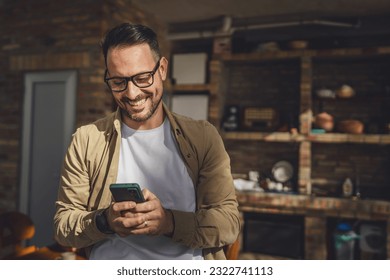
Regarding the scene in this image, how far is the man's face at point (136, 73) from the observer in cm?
106

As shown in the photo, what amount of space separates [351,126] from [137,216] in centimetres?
341

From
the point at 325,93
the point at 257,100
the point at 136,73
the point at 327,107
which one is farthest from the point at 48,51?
the point at 327,107

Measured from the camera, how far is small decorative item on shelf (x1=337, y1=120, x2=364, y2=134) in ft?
12.4

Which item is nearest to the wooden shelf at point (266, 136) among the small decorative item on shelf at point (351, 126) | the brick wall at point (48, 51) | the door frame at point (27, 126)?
the small decorative item on shelf at point (351, 126)

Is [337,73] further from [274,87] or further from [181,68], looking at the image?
[181,68]

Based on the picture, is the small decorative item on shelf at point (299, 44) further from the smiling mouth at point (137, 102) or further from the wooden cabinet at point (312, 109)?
the smiling mouth at point (137, 102)

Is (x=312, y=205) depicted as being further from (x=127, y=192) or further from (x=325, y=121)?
(x=127, y=192)

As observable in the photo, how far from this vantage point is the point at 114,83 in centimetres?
108

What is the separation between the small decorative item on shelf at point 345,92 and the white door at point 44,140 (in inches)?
112

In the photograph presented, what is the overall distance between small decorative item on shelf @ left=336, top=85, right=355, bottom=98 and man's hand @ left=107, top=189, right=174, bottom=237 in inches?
137

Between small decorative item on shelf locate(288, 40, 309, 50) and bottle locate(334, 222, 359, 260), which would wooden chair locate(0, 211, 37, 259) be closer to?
bottle locate(334, 222, 359, 260)

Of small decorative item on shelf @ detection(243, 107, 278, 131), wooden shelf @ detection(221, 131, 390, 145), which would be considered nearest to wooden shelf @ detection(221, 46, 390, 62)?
small decorative item on shelf @ detection(243, 107, 278, 131)

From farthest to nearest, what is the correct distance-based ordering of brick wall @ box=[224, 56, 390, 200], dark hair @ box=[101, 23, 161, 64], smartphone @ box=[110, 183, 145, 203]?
brick wall @ box=[224, 56, 390, 200], dark hair @ box=[101, 23, 161, 64], smartphone @ box=[110, 183, 145, 203]
